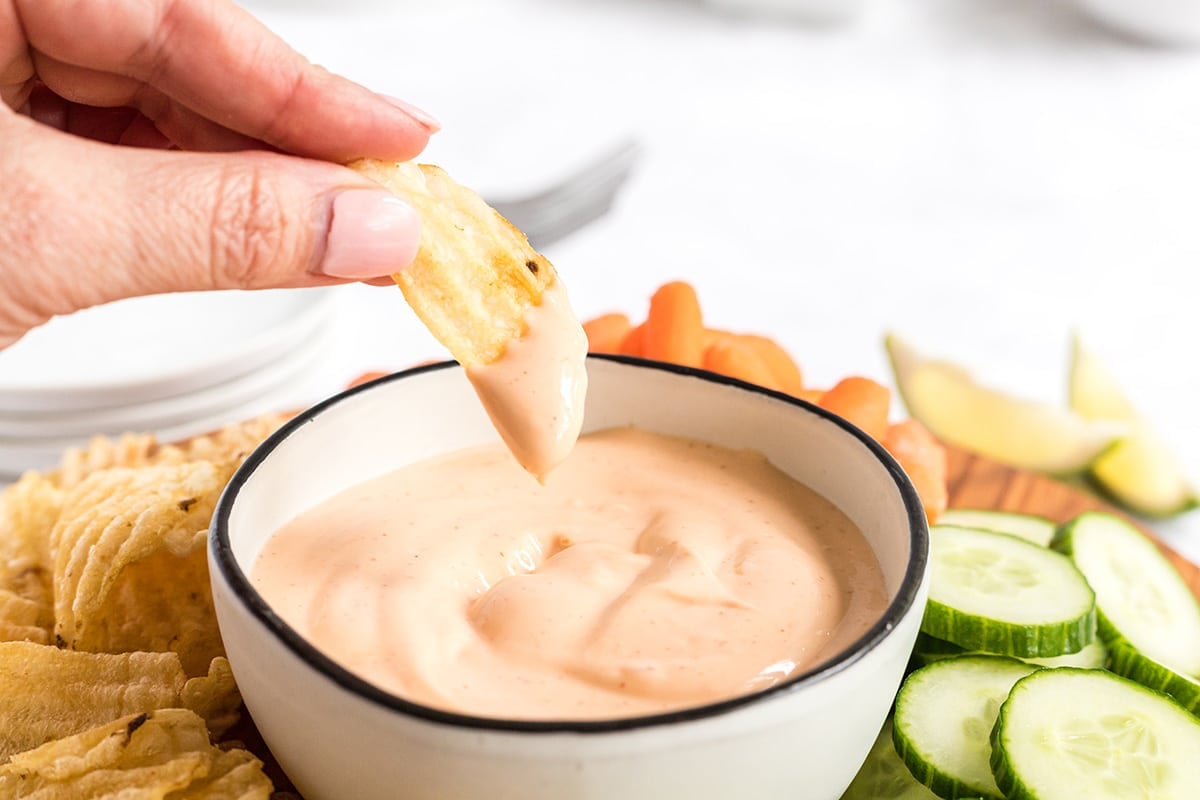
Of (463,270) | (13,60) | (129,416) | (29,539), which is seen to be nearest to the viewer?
(463,270)

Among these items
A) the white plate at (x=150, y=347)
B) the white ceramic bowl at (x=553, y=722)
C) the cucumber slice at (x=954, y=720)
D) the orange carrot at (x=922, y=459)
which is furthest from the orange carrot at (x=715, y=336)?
the white plate at (x=150, y=347)

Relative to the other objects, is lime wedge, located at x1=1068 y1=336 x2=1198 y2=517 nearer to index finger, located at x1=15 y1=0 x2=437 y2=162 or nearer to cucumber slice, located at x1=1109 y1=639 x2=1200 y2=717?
cucumber slice, located at x1=1109 y1=639 x2=1200 y2=717

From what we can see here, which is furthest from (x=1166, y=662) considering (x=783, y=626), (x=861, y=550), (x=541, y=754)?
(x=541, y=754)

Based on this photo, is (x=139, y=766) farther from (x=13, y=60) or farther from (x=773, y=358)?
(x=773, y=358)

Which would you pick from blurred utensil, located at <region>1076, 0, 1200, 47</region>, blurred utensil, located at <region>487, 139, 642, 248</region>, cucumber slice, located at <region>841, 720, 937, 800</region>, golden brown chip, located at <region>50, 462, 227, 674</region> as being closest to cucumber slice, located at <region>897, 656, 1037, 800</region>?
cucumber slice, located at <region>841, 720, 937, 800</region>

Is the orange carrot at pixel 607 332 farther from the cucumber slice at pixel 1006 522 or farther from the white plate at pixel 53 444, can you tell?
the white plate at pixel 53 444

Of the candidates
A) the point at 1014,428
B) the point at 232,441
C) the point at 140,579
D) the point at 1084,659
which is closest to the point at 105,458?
the point at 232,441

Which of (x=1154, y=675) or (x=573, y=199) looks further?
(x=573, y=199)
